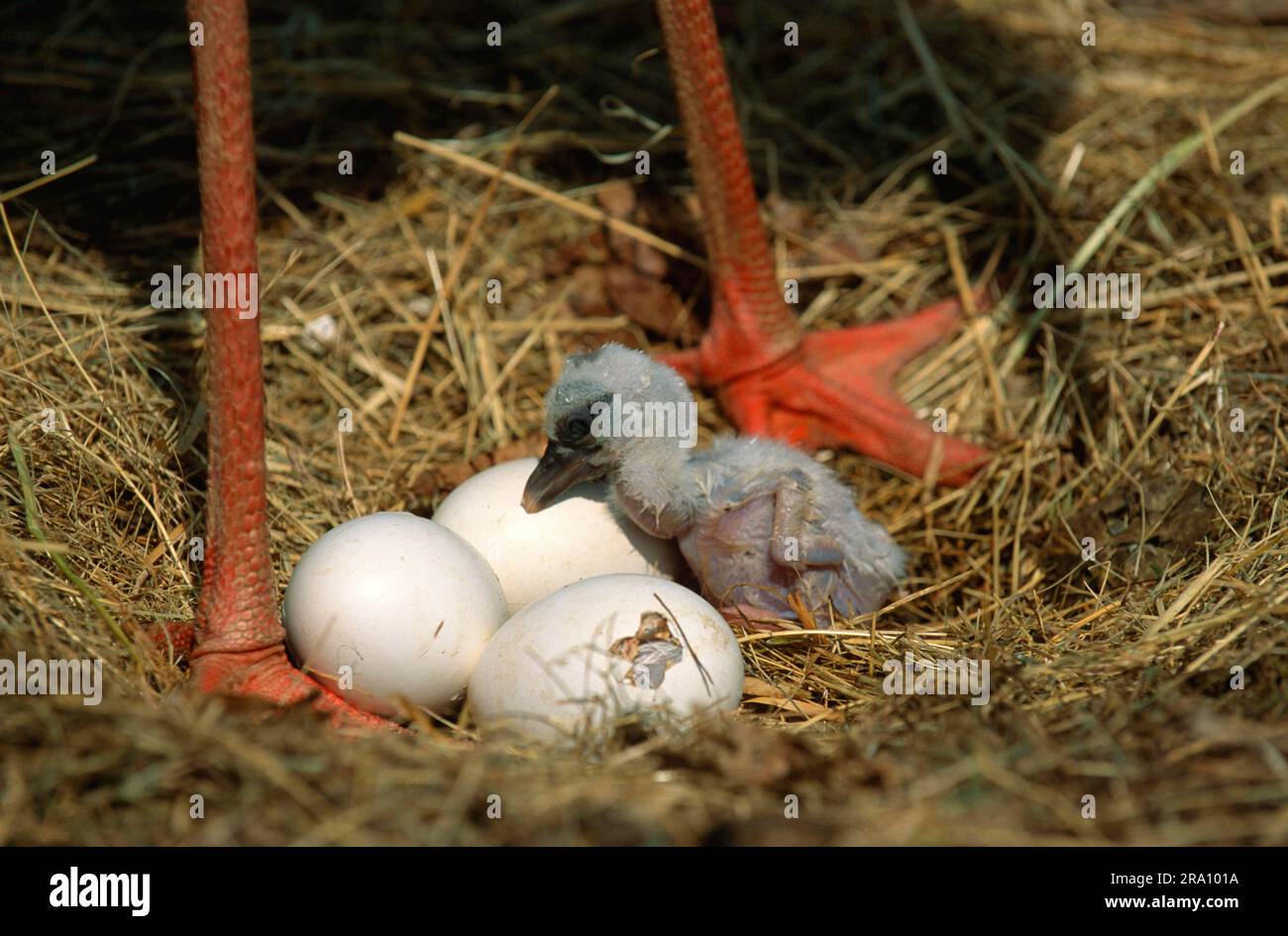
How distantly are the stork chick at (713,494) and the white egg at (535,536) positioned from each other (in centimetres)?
5

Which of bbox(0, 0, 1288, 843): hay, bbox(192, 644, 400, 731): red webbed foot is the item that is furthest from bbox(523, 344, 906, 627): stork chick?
bbox(192, 644, 400, 731): red webbed foot

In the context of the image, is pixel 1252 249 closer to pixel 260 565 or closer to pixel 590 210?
pixel 590 210

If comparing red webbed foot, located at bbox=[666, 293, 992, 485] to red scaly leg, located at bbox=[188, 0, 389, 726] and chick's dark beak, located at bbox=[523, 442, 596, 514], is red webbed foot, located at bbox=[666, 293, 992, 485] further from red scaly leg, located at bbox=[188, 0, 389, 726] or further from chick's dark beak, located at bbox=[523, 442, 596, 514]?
red scaly leg, located at bbox=[188, 0, 389, 726]

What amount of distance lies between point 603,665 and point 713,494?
0.65m

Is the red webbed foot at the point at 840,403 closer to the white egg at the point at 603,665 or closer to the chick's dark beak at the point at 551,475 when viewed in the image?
the chick's dark beak at the point at 551,475

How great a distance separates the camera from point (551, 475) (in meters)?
2.63

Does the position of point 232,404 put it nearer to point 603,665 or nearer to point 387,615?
point 387,615

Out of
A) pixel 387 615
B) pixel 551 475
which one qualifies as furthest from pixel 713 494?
pixel 387 615

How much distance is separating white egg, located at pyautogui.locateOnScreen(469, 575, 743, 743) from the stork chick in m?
0.39

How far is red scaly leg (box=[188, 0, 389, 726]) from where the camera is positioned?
2230 mm

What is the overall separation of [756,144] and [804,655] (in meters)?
1.99

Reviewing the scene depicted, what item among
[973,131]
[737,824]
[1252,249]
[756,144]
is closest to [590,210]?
[756,144]

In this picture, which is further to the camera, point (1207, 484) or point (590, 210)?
point (590, 210)

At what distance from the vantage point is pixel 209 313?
2.23m
